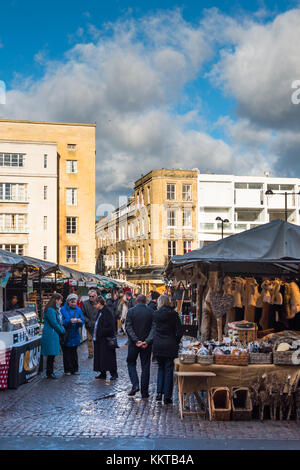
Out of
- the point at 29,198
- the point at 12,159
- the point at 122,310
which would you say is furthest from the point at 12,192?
the point at 122,310

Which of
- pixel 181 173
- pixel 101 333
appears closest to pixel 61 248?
pixel 181 173

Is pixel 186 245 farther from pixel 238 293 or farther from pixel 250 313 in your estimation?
pixel 238 293

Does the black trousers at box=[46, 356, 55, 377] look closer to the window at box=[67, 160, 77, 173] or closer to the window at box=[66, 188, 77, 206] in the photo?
the window at box=[66, 188, 77, 206]

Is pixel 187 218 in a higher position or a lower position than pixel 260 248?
higher

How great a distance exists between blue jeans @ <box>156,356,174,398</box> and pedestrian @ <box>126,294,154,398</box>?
390mm

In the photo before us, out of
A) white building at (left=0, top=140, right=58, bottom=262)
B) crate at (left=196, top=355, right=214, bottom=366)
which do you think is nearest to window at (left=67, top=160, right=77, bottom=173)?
white building at (left=0, top=140, right=58, bottom=262)

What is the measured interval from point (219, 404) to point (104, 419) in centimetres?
189

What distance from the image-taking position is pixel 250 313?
40.1 ft

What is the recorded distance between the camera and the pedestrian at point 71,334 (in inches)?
505

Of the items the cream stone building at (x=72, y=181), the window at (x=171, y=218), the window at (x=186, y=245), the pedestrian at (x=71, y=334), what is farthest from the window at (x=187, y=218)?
the pedestrian at (x=71, y=334)

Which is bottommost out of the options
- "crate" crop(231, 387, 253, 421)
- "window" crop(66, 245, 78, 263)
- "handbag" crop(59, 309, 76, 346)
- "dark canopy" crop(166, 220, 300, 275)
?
"crate" crop(231, 387, 253, 421)

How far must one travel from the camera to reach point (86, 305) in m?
15.4

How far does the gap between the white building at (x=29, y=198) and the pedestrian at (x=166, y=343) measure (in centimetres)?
3718

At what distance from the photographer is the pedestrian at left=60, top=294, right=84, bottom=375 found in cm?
1282
